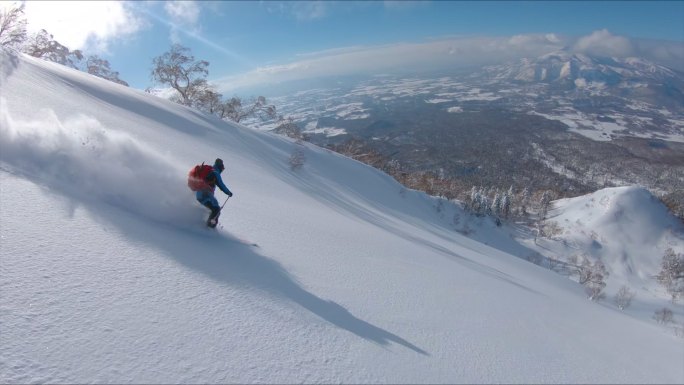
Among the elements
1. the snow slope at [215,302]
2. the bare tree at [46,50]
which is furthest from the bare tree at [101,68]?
the snow slope at [215,302]

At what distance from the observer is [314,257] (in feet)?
21.4

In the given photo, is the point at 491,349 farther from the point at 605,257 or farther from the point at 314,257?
the point at 605,257

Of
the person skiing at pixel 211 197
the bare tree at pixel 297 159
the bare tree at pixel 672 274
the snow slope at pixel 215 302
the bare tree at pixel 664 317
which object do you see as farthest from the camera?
the bare tree at pixel 672 274

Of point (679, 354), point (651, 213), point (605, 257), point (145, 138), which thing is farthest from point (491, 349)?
point (651, 213)

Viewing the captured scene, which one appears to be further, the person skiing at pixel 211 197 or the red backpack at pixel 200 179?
the red backpack at pixel 200 179

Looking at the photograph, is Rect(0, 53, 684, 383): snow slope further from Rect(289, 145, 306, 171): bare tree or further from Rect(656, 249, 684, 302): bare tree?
Rect(656, 249, 684, 302): bare tree

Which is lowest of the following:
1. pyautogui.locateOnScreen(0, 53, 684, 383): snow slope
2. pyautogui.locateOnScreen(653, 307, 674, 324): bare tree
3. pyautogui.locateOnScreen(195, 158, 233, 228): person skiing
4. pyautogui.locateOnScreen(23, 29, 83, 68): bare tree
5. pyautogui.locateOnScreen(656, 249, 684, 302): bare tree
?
pyautogui.locateOnScreen(656, 249, 684, 302): bare tree

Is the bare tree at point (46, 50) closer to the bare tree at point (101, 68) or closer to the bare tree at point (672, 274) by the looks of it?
the bare tree at point (101, 68)

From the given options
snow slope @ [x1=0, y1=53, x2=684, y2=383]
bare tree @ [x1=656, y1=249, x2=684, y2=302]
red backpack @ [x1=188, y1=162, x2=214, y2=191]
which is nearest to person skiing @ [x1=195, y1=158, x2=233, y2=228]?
red backpack @ [x1=188, y1=162, x2=214, y2=191]

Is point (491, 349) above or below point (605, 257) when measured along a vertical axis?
above

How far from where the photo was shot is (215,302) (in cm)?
375

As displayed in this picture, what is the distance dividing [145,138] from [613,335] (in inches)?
564

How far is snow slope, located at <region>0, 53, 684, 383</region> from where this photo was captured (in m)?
2.79

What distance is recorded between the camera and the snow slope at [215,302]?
279 cm
